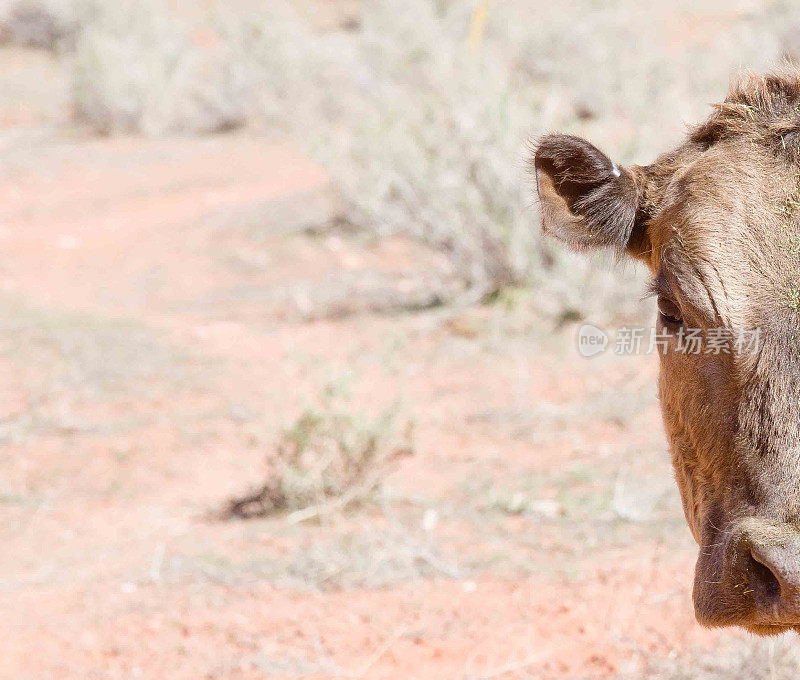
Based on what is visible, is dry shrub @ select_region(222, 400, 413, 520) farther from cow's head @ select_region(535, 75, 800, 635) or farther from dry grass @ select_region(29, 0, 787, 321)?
cow's head @ select_region(535, 75, 800, 635)

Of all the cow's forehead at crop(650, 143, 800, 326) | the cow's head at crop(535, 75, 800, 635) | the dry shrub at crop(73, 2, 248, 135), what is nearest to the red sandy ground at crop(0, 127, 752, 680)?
the cow's head at crop(535, 75, 800, 635)

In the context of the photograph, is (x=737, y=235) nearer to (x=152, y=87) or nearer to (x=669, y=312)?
(x=669, y=312)

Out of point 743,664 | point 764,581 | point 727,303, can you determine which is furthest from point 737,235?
point 743,664

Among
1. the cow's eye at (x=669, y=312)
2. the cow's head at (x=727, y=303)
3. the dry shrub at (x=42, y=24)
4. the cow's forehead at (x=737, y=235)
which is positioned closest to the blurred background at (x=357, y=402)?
the cow's head at (x=727, y=303)

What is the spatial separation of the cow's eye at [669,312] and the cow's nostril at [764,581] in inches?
37.6

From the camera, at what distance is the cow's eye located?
3551 millimetres

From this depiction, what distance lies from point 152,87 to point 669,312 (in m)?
19.1

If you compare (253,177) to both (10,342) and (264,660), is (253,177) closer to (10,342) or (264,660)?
(10,342)

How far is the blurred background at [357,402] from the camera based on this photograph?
507 cm

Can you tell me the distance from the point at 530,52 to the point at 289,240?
368 inches

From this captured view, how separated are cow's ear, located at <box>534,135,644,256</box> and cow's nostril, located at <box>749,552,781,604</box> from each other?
146 cm

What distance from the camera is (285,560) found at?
19.5 ft

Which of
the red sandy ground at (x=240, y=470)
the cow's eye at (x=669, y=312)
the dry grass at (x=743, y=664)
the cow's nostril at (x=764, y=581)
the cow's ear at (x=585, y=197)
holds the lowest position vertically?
the red sandy ground at (x=240, y=470)

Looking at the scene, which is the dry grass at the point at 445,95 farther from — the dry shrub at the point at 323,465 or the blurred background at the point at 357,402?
the dry shrub at the point at 323,465
